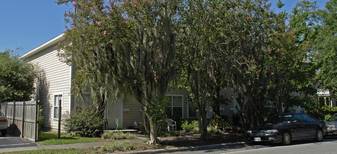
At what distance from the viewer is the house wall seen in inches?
965

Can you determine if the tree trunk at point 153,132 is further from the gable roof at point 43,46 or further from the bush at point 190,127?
the bush at point 190,127

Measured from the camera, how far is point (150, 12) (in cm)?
1669

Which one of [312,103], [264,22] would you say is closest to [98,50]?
[264,22]

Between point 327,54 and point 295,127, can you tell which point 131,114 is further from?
point 327,54

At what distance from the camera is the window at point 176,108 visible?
28188mm

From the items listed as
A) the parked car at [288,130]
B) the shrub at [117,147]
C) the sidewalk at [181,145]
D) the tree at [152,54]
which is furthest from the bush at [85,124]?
the parked car at [288,130]

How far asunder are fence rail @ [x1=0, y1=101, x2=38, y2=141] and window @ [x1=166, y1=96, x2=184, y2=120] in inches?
395

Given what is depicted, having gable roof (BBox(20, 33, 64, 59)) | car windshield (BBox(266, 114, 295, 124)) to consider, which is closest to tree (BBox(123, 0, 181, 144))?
car windshield (BBox(266, 114, 295, 124))

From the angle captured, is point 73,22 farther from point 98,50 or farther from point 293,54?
point 293,54

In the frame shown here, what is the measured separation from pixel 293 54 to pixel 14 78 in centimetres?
1659

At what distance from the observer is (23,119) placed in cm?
2012

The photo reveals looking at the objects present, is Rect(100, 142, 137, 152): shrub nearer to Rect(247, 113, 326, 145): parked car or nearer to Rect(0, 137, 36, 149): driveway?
Rect(0, 137, 36, 149): driveway

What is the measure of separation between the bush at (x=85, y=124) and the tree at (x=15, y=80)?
559 centimetres

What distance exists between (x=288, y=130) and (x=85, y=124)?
10.0 meters
